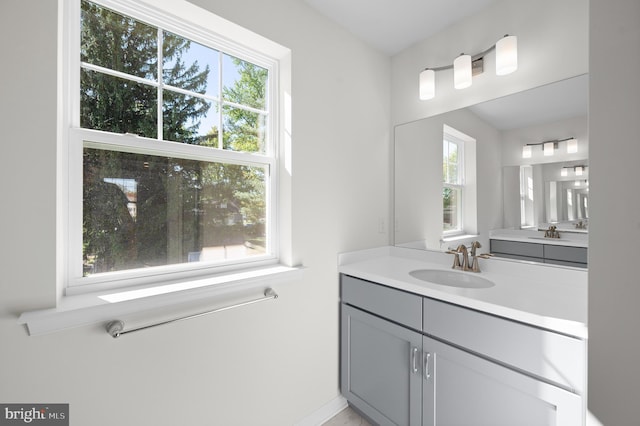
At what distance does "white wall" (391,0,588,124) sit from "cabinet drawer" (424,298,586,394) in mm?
1279

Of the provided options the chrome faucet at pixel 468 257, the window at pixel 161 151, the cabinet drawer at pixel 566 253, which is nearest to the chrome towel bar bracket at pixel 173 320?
the window at pixel 161 151

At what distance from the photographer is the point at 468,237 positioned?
1.78 metres

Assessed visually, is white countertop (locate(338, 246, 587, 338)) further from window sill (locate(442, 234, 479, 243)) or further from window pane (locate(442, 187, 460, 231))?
window pane (locate(442, 187, 460, 231))

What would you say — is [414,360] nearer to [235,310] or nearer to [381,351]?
[381,351]

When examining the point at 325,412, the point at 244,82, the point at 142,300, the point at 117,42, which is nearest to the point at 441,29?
the point at 244,82

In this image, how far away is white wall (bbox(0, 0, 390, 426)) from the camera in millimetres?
860

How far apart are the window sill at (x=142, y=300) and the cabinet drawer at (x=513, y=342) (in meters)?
0.80

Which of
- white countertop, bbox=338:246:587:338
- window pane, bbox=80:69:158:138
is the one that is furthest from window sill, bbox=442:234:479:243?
window pane, bbox=80:69:158:138

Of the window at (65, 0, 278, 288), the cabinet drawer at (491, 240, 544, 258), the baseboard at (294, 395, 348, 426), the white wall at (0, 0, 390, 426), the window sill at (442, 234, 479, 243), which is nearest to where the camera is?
the white wall at (0, 0, 390, 426)

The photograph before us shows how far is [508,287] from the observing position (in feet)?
4.40

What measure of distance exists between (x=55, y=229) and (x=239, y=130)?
91 cm

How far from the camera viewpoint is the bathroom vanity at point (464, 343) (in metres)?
0.95

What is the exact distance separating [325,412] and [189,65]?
2141 millimetres

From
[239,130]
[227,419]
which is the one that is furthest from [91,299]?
[239,130]
